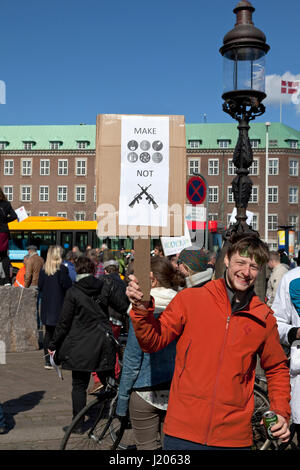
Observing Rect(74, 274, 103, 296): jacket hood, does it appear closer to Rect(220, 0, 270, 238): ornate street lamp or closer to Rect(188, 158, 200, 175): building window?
Rect(220, 0, 270, 238): ornate street lamp

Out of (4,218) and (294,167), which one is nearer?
(4,218)

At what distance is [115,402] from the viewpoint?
15.9ft

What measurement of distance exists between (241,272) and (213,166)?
71009mm

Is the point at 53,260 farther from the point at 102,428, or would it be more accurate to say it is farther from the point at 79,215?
the point at 79,215

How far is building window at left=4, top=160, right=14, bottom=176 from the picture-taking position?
75.6 metres

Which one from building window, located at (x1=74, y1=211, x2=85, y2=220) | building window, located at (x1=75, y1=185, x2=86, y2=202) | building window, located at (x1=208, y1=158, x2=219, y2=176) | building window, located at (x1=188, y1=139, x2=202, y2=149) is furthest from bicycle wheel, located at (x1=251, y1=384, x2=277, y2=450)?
building window, located at (x1=188, y1=139, x2=202, y2=149)

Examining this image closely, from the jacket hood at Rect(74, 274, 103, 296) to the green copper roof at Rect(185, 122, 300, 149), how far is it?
6818cm

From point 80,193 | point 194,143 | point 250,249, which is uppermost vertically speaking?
point 194,143

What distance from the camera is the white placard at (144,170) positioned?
326 centimetres

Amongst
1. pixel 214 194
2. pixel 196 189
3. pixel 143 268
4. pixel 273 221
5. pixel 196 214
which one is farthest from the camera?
pixel 214 194

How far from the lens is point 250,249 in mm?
3145

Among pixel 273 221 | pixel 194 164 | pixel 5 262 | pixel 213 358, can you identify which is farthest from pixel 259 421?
pixel 194 164

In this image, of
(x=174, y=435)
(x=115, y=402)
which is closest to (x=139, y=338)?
(x=174, y=435)

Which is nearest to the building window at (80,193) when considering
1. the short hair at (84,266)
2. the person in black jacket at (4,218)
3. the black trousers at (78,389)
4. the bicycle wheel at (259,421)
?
the person in black jacket at (4,218)
